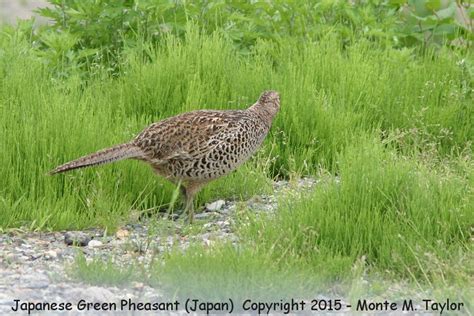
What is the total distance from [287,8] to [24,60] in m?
2.54

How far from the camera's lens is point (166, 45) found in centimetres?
971

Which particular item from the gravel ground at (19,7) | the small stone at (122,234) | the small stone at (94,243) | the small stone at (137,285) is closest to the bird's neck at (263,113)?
the small stone at (122,234)

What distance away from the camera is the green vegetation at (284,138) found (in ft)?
21.1

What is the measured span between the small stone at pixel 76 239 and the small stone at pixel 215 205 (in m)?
1.12

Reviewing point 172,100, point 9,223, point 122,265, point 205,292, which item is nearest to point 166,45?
point 172,100

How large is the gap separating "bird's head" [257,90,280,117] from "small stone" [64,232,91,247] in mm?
1727

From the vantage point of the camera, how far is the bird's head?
27.1 feet

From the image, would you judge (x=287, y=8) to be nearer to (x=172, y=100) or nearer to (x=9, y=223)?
(x=172, y=100)

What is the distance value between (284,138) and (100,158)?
1790 millimetres

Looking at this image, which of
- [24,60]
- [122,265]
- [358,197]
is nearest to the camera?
[122,265]

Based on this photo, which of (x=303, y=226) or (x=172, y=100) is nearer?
(x=303, y=226)

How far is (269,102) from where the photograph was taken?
8289 mm

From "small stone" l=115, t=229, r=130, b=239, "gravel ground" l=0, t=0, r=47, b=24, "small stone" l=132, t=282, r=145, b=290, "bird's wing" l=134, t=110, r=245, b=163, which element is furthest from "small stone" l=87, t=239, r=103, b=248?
"gravel ground" l=0, t=0, r=47, b=24

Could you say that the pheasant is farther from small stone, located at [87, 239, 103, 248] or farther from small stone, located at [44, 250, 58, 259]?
small stone, located at [44, 250, 58, 259]
